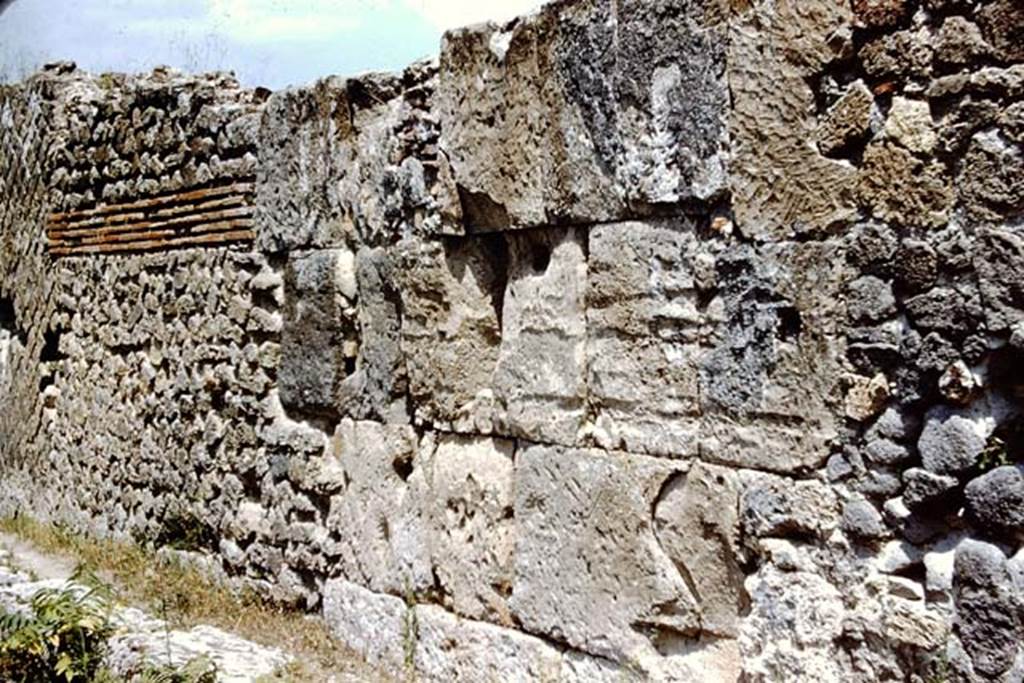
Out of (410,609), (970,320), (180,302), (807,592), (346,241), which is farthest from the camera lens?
(180,302)

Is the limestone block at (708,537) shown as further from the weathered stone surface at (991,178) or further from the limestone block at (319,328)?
the limestone block at (319,328)

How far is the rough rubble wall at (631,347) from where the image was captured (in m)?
3.35

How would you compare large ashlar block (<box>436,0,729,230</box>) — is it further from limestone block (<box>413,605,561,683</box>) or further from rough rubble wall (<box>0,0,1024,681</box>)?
limestone block (<box>413,605,561,683</box>)

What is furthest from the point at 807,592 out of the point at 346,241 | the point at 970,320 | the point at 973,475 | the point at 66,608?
the point at 66,608

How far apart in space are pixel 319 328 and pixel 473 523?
135cm

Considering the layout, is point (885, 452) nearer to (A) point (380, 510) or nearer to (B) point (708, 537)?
(B) point (708, 537)

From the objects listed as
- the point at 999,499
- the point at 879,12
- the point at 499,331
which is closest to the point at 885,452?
the point at 999,499

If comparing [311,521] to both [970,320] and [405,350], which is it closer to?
[405,350]

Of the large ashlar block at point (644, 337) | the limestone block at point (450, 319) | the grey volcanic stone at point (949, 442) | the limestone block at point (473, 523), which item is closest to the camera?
the grey volcanic stone at point (949, 442)

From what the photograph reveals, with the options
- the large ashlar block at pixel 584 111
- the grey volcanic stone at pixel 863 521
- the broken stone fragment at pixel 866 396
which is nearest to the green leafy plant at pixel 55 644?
the large ashlar block at pixel 584 111

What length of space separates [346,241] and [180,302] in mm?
1638

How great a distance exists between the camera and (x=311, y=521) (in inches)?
240

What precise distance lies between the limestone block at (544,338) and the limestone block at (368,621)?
1104mm

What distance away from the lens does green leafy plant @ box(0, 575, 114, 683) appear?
17.6 feet
